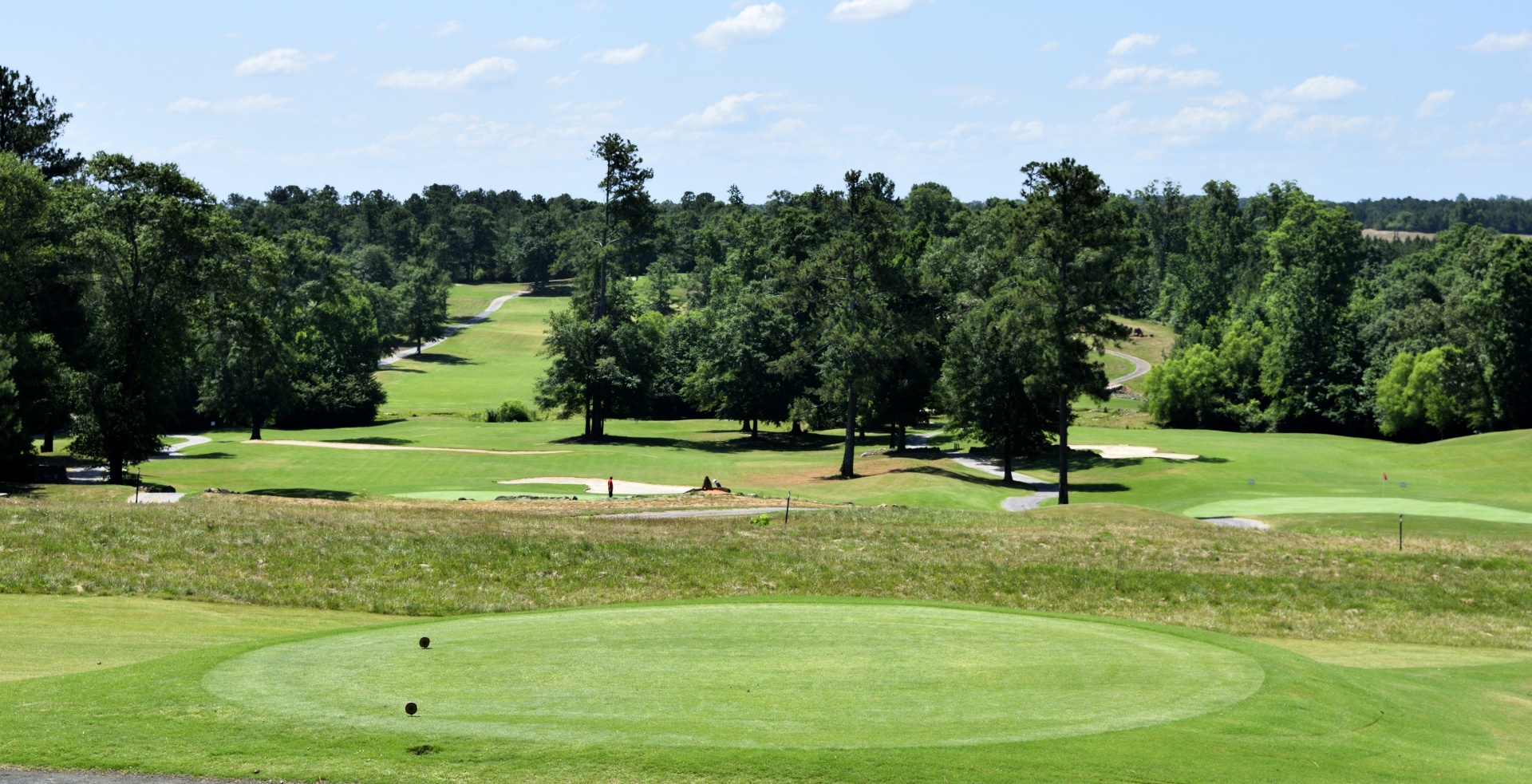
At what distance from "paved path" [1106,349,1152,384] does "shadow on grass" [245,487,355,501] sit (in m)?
88.9

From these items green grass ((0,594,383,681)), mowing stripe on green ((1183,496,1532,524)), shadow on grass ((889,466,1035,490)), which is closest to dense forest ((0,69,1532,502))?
shadow on grass ((889,466,1035,490))

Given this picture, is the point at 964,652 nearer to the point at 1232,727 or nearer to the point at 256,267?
the point at 1232,727

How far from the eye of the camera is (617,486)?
55594mm

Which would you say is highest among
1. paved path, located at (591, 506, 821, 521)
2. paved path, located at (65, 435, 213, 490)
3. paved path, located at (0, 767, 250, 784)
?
paved path, located at (0, 767, 250, 784)

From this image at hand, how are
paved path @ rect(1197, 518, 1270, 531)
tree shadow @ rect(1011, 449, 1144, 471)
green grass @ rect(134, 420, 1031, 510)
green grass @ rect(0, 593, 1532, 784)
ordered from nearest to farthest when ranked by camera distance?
green grass @ rect(0, 593, 1532, 784), paved path @ rect(1197, 518, 1270, 531), green grass @ rect(134, 420, 1031, 510), tree shadow @ rect(1011, 449, 1144, 471)

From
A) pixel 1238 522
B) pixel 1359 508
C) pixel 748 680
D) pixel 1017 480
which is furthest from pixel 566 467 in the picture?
pixel 748 680

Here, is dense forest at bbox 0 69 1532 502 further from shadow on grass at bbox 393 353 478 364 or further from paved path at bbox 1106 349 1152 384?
shadow on grass at bbox 393 353 478 364

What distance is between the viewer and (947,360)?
62125 millimetres

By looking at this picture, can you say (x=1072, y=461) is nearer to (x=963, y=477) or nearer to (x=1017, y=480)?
(x=1017, y=480)

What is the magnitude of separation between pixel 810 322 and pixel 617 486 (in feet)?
106

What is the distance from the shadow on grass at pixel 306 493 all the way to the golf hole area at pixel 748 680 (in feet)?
109

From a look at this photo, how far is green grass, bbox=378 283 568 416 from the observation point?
117 meters

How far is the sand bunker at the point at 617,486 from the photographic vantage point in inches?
2109

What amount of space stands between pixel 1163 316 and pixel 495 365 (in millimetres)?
91468
